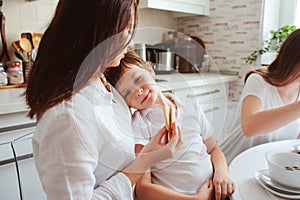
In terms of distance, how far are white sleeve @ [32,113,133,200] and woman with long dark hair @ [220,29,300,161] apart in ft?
2.57

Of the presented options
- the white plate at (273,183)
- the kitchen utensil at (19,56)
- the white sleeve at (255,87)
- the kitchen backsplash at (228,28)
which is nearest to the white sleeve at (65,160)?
the white plate at (273,183)

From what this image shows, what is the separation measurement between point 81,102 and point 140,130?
0.13 meters

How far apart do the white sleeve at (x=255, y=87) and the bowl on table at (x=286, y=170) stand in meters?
0.49

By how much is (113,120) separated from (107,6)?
0.67 ft

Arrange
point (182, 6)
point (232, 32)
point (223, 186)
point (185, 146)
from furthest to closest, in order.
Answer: point (232, 32) < point (182, 6) < point (223, 186) < point (185, 146)

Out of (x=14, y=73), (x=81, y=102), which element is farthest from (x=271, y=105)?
(x=14, y=73)

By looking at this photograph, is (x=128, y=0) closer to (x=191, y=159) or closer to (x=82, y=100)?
(x=82, y=100)

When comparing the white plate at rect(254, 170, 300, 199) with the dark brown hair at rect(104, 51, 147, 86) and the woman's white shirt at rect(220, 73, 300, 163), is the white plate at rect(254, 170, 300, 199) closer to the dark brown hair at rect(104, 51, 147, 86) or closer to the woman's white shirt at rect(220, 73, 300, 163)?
the dark brown hair at rect(104, 51, 147, 86)

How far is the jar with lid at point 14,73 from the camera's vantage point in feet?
4.95

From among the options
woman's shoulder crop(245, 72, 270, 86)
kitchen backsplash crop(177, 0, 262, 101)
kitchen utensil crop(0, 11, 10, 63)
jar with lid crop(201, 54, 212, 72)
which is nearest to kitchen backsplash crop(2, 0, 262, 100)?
kitchen backsplash crop(177, 0, 262, 101)

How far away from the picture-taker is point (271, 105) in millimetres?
1223

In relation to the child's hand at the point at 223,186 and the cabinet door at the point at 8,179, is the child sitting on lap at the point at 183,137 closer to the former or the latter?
the child's hand at the point at 223,186

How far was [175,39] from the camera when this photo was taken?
0.51 metres

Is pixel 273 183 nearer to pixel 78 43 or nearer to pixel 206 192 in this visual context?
pixel 206 192
